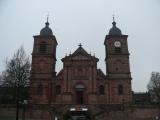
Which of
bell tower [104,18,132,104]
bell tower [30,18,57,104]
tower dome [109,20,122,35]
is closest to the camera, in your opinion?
bell tower [104,18,132,104]

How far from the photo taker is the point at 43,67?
5756cm

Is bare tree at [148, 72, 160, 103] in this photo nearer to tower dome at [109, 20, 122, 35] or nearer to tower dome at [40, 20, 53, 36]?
tower dome at [109, 20, 122, 35]

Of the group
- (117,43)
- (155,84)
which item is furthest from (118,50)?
(155,84)

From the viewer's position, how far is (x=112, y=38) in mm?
58781

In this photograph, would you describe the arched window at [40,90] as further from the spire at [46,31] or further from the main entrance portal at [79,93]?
the spire at [46,31]

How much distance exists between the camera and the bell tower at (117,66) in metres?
54.8

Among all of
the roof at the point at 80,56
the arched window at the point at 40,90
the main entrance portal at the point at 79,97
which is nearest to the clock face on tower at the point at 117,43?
the roof at the point at 80,56

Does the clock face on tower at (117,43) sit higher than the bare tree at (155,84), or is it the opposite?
the clock face on tower at (117,43)

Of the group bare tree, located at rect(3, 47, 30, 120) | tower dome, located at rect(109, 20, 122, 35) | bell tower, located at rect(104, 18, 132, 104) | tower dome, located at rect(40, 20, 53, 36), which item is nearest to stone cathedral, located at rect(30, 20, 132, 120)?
bell tower, located at rect(104, 18, 132, 104)

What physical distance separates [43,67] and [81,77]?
28.1 feet

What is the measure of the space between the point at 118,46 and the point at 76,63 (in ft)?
32.9

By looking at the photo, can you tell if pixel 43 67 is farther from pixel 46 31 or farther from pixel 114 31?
pixel 114 31

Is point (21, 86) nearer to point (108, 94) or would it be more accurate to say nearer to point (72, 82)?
point (72, 82)

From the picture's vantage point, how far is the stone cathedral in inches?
2148
